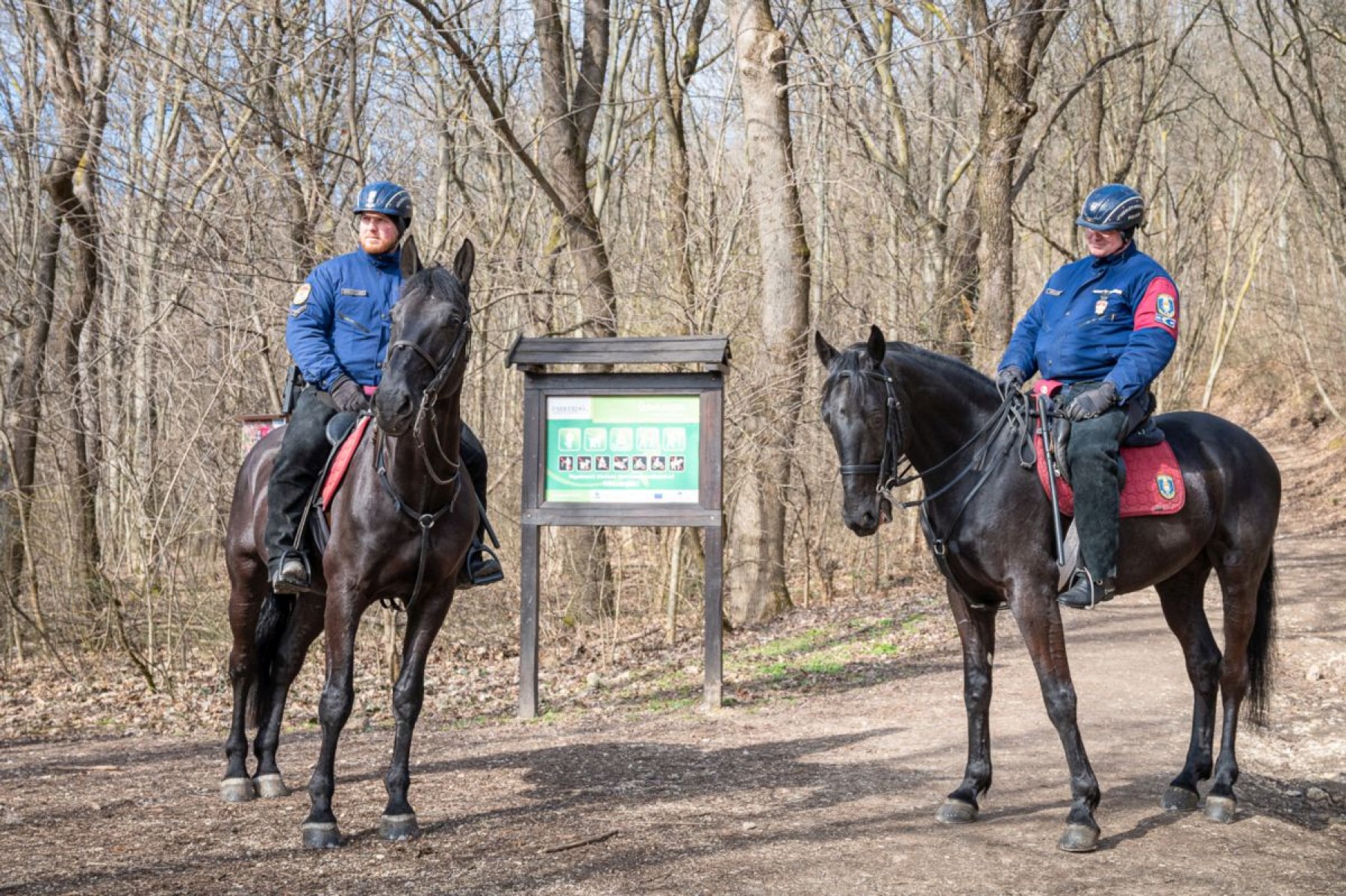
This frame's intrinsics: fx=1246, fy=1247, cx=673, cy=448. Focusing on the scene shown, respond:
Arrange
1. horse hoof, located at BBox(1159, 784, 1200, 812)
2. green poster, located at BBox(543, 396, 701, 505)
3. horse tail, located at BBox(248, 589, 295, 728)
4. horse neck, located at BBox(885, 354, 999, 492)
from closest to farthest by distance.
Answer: horse neck, located at BBox(885, 354, 999, 492) < horse hoof, located at BBox(1159, 784, 1200, 812) < horse tail, located at BBox(248, 589, 295, 728) < green poster, located at BBox(543, 396, 701, 505)

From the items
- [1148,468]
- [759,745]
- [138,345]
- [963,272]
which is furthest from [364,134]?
[1148,468]

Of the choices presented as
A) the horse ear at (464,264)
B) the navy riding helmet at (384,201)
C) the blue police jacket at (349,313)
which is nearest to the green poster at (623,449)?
the blue police jacket at (349,313)

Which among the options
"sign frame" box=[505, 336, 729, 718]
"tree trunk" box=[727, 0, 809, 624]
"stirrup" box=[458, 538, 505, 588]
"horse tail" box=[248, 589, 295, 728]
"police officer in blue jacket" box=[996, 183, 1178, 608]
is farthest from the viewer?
"tree trunk" box=[727, 0, 809, 624]

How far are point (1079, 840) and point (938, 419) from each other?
1.99 m

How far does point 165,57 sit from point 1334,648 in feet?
36.3

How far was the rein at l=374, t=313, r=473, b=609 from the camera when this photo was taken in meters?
5.43

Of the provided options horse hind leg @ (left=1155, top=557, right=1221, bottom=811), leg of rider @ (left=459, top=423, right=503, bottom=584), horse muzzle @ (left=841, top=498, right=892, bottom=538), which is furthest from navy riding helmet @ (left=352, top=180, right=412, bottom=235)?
horse hind leg @ (left=1155, top=557, right=1221, bottom=811)

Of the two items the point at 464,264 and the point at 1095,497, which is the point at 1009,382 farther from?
the point at 464,264

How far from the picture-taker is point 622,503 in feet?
30.4

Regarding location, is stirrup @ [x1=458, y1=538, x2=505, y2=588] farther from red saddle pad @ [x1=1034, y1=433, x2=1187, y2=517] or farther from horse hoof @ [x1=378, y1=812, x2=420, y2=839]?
red saddle pad @ [x1=1034, y1=433, x2=1187, y2=517]

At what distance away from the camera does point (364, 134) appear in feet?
47.4

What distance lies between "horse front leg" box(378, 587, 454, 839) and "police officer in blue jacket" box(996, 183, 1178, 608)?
2.99 m

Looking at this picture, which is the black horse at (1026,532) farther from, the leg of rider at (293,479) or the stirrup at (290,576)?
the stirrup at (290,576)

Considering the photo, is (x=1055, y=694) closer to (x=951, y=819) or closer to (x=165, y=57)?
(x=951, y=819)
